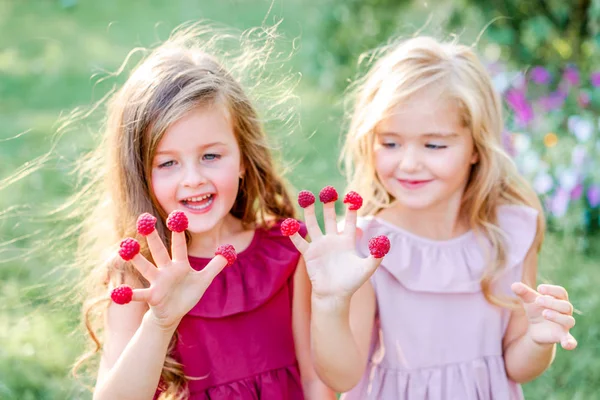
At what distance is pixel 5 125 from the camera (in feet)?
16.3

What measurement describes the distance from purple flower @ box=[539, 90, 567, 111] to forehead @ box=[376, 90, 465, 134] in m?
1.80

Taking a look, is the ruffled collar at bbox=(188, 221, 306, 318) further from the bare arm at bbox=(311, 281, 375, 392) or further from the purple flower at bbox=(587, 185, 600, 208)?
the purple flower at bbox=(587, 185, 600, 208)

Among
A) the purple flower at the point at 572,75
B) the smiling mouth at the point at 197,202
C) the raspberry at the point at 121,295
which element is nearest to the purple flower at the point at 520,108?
the purple flower at the point at 572,75

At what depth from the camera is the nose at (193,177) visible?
1.85 m

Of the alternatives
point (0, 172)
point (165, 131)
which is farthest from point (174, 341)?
point (0, 172)

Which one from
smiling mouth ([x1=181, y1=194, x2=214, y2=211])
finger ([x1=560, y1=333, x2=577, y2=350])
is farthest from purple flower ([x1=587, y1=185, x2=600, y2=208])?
smiling mouth ([x1=181, y1=194, x2=214, y2=211])

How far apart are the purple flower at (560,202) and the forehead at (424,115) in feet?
5.17

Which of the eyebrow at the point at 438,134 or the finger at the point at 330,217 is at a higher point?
the eyebrow at the point at 438,134

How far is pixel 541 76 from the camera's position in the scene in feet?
12.5

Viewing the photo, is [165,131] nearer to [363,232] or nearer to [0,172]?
[363,232]

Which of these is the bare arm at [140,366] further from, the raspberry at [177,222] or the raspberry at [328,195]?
the raspberry at [328,195]

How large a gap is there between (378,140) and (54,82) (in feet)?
13.9

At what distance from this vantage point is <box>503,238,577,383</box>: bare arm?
184 centimetres

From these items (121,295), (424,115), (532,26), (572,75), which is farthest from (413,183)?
(532,26)
